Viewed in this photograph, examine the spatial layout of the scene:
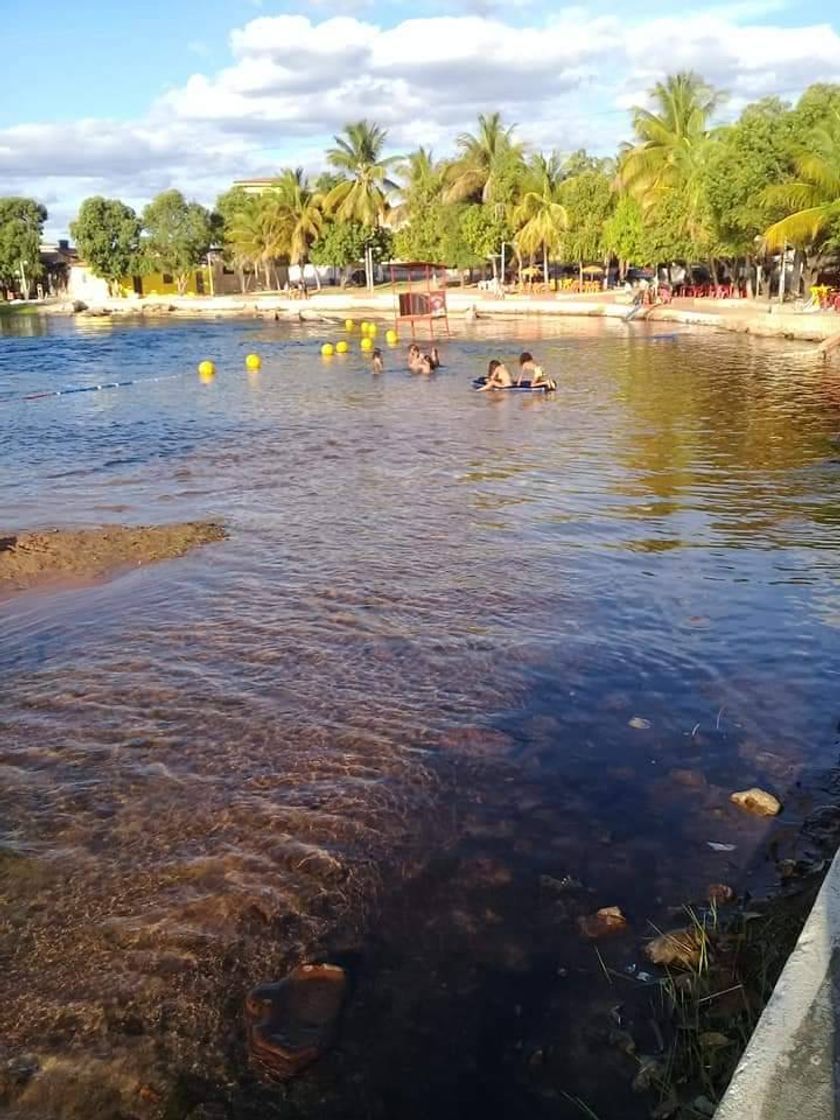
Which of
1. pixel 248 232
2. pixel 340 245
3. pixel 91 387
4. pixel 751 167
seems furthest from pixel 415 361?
pixel 248 232

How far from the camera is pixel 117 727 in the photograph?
6.70m

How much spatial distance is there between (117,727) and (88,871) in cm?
171

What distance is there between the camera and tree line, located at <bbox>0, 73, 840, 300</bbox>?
38.2 m

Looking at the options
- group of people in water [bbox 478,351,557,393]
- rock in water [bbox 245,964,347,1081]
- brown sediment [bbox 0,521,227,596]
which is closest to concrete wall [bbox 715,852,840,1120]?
rock in water [bbox 245,964,347,1081]

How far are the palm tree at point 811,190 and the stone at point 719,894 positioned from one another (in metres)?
33.7

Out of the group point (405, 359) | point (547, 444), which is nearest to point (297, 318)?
point (405, 359)

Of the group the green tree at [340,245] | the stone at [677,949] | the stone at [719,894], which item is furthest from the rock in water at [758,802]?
the green tree at [340,245]

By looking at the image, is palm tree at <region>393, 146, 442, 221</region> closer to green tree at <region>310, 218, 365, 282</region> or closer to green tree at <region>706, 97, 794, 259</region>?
green tree at <region>310, 218, 365, 282</region>

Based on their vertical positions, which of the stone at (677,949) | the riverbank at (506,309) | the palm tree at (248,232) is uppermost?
the palm tree at (248,232)

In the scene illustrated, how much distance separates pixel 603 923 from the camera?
15.0 feet

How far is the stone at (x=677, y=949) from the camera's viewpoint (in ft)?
13.9

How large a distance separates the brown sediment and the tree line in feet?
96.7

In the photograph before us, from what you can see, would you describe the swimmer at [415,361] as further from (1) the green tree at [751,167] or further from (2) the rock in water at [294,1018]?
(2) the rock in water at [294,1018]

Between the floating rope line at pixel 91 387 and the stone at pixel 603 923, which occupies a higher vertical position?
the floating rope line at pixel 91 387
